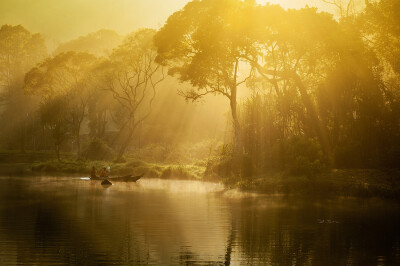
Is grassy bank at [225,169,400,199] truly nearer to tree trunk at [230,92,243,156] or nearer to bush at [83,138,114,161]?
tree trunk at [230,92,243,156]

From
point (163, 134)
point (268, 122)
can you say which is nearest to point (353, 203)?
point (268, 122)

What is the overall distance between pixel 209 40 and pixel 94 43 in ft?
261

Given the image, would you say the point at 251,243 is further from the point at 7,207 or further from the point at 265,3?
the point at 265,3

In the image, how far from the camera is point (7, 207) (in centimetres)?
2352

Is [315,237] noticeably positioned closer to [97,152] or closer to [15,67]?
[97,152]

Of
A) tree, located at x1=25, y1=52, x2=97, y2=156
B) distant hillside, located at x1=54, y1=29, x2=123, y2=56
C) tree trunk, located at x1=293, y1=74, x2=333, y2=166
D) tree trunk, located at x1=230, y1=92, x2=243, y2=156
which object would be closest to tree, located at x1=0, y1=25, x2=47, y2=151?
distant hillside, located at x1=54, y1=29, x2=123, y2=56

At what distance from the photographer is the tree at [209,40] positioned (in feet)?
128

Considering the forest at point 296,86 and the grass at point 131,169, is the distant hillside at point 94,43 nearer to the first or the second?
the grass at point 131,169

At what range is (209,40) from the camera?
39156mm

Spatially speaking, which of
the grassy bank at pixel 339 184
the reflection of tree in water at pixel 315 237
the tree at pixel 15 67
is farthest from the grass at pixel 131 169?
the tree at pixel 15 67

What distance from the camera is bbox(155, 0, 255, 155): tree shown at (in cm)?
3900

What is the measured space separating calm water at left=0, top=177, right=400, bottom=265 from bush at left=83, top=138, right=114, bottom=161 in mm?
33342

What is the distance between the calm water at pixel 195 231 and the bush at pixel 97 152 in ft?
109

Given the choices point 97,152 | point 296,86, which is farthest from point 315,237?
point 97,152
